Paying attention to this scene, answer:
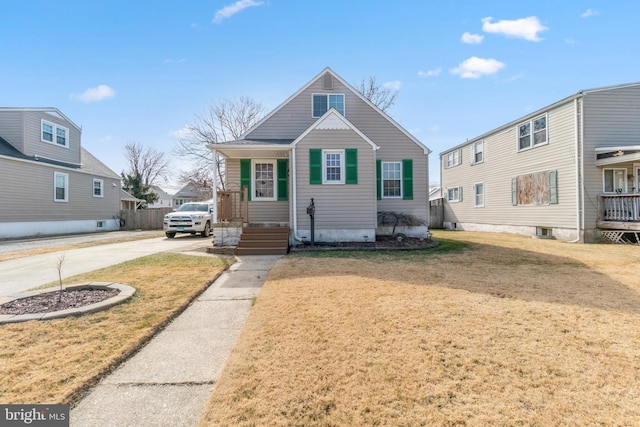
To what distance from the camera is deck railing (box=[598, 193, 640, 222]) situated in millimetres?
10688

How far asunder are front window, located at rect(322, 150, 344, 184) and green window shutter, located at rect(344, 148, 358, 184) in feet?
0.58

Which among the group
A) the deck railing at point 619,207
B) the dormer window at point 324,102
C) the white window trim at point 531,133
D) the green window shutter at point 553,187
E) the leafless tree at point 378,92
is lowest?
the deck railing at point 619,207

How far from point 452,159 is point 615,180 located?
9.96 meters

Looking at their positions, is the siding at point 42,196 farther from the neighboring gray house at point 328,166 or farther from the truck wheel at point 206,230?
Result: the neighboring gray house at point 328,166

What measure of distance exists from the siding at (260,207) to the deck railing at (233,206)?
1.49 feet

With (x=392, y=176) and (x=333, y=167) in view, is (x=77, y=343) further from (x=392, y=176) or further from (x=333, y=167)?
(x=392, y=176)

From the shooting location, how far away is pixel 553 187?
1262 centimetres

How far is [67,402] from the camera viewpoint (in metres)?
2.17

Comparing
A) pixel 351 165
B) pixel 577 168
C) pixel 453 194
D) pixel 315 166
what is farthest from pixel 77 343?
pixel 453 194

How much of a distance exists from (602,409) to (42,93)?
88.3 feet

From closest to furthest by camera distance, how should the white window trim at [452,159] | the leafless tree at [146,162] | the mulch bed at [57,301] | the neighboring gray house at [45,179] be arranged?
the mulch bed at [57,301]
the neighboring gray house at [45,179]
the white window trim at [452,159]
the leafless tree at [146,162]

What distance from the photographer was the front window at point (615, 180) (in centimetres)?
1161

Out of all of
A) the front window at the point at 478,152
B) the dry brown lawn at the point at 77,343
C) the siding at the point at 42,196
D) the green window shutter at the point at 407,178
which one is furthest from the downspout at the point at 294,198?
the siding at the point at 42,196

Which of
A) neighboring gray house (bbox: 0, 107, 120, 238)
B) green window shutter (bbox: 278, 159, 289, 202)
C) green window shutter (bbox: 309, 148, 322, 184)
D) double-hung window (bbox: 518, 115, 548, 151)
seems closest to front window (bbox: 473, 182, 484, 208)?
double-hung window (bbox: 518, 115, 548, 151)
